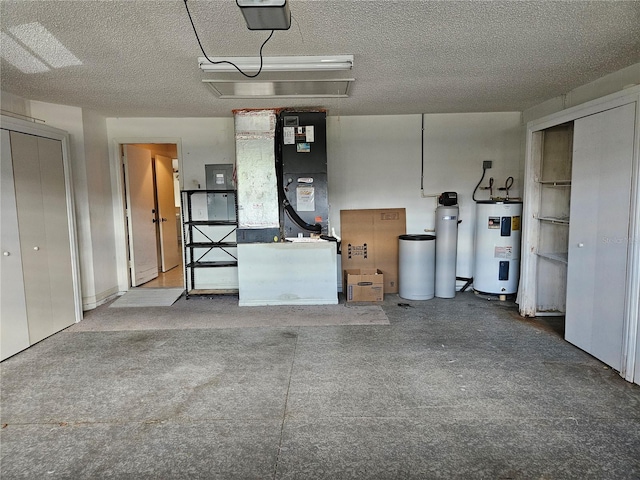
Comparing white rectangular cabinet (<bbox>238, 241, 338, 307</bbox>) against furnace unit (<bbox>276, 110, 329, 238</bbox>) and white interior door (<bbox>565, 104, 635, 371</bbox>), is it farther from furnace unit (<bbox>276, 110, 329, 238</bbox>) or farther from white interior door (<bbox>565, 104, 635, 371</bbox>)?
white interior door (<bbox>565, 104, 635, 371</bbox>)

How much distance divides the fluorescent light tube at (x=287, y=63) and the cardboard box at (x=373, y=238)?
8.33 ft

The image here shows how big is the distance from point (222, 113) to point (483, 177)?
3811 millimetres

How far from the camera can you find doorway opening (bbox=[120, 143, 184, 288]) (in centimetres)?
542

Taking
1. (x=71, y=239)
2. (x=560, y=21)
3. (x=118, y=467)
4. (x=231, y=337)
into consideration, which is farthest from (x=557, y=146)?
(x=71, y=239)

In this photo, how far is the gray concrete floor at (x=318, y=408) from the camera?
6.17 feet

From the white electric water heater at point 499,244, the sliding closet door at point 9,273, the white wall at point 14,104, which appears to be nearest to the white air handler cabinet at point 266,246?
the white electric water heater at point 499,244

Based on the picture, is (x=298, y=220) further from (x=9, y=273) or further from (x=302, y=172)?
(x=9, y=273)

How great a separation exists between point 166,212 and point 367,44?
523cm

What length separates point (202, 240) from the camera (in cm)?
538

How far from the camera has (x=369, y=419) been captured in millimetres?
2230

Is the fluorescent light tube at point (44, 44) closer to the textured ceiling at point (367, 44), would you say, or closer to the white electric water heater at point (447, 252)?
the textured ceiling at point (367, 44)

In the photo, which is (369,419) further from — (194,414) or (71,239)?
(71,239)

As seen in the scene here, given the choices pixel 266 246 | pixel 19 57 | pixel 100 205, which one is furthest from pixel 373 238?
pixel 19 57

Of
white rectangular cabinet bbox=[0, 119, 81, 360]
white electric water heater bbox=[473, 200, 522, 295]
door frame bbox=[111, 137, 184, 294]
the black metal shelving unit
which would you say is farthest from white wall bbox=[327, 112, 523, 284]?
white rectangular cabinet bbox=[0, 119, 81, 360]
